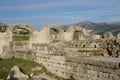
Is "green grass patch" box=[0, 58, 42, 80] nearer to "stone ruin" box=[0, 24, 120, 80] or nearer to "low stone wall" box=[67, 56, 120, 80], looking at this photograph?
"stone ruin" box=[0, 24, 120, 80]

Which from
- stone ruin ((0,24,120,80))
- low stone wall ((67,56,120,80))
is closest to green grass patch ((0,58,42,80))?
stone ruin ((0,24,120,80))

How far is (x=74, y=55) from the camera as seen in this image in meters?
14.8

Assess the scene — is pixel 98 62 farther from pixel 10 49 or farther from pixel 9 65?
pixel 10 49

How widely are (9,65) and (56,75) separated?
4.87 m

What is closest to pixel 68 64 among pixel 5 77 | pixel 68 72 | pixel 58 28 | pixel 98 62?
pixel 68 72

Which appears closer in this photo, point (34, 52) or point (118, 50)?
point (118, 50)

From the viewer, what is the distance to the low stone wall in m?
10.5

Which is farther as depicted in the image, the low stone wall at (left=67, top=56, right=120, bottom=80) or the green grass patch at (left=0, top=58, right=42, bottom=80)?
the green grass patch at (left=0, top=58, right=42, bottom=80)

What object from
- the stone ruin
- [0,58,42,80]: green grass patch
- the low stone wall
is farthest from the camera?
[0,58,42,80]: green grass patch

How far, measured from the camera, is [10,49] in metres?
24.9

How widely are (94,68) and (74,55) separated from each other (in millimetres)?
3132

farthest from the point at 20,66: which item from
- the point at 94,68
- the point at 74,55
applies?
the point at 94,68

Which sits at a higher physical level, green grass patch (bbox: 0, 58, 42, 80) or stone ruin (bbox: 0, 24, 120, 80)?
stone ruin (bbox: 0, 24, 120, 80)

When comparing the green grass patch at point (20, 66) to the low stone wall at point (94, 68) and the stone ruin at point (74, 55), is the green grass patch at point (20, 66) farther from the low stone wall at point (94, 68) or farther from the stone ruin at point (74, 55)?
the low stone wall at point (94, 68)
